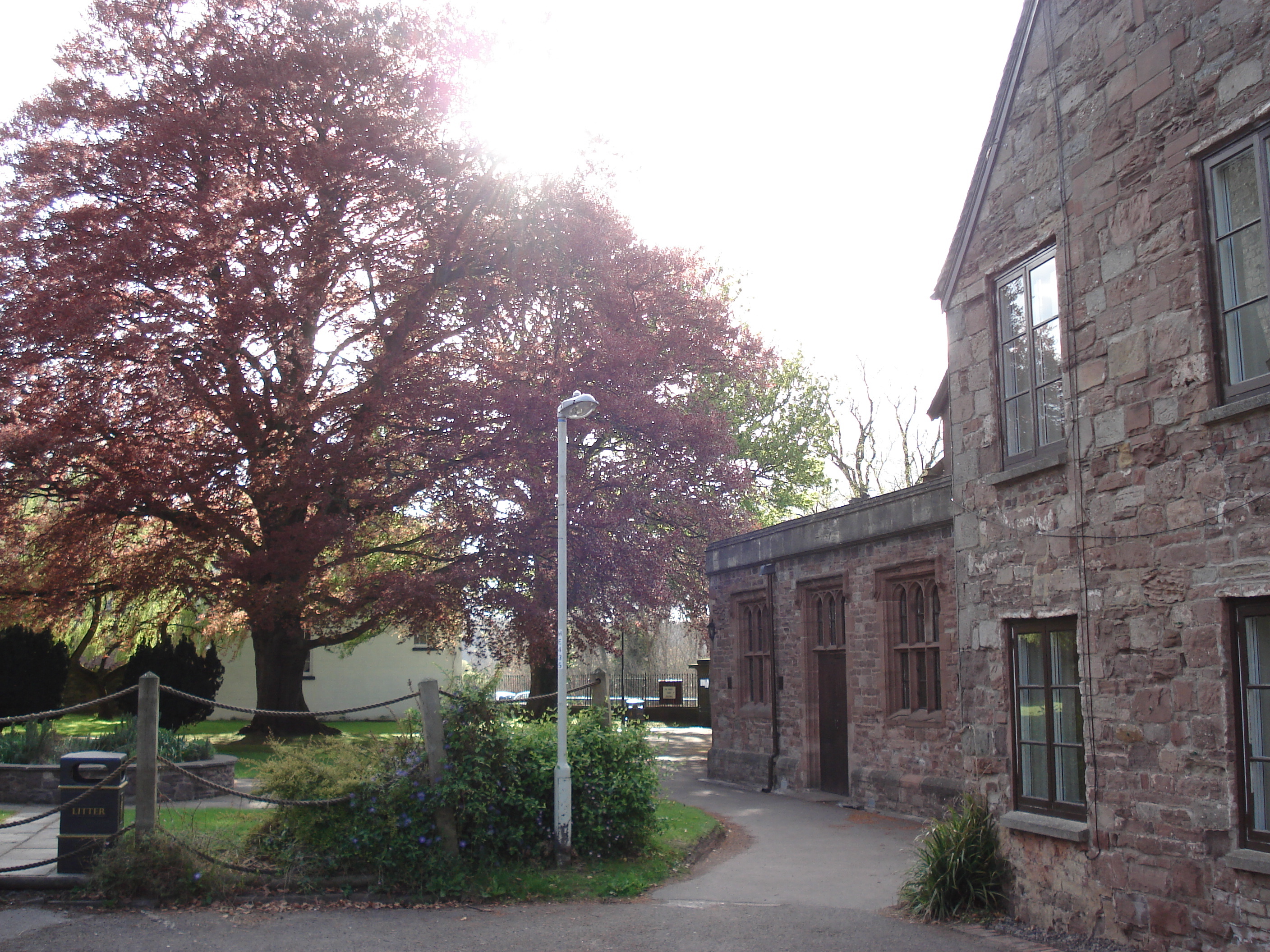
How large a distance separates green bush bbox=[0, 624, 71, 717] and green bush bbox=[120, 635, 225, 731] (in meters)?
2.20

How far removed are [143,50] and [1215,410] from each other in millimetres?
20396

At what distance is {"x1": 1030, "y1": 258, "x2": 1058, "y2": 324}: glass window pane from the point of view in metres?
8.68

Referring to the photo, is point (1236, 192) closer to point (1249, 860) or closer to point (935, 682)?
point (1249, 860)

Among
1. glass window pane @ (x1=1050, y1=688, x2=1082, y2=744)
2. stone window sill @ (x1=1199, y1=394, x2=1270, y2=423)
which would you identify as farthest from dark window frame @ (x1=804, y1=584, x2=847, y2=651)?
stone window sill @ (x1=1199, y1=394, x2=1270, y2=423)

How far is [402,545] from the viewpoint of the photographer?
23.2 m

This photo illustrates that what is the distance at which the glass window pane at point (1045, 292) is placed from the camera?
8.68 meters

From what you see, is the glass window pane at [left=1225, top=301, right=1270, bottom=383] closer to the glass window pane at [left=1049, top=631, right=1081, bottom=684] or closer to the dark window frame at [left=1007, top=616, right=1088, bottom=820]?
the dark window frame at [left=1007, top=616, right=1088, bottom=820]

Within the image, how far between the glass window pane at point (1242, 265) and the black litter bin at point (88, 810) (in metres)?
9.41

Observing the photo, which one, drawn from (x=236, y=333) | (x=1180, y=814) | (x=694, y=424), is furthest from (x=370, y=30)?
(x=1180, y=814)

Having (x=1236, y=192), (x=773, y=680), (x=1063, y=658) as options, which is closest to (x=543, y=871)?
(x=1063, y=658)

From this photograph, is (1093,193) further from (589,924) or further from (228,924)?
(228,924)

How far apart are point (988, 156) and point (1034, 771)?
17.7 ft

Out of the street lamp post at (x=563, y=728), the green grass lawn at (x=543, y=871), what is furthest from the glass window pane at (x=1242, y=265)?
the green grass lawn at (x=543, y=871)

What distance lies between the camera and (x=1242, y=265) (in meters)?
6.68
